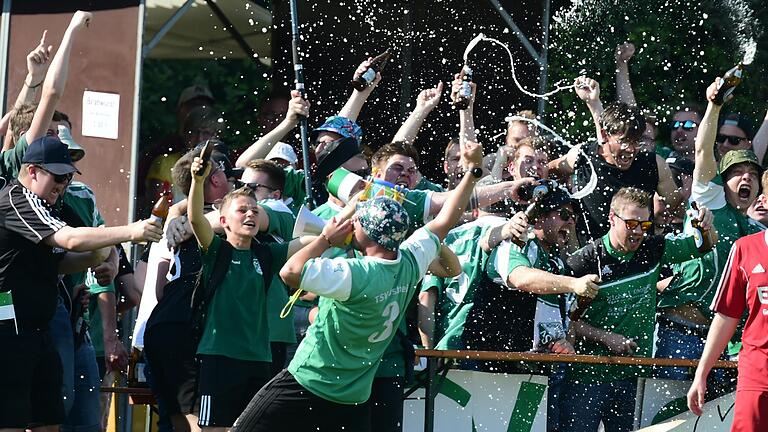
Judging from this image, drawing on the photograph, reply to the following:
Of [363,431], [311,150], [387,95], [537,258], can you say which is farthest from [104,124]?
[363,431]

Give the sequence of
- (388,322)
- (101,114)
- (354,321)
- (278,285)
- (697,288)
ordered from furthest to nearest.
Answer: (101,114) → (697,288) → (278,285) → (388,322) → (354,321)

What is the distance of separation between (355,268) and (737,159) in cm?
347

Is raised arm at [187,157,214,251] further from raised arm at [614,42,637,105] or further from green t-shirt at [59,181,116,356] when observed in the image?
raised arm at [614,42,637,105]

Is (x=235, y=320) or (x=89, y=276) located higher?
(x=89, y=276)

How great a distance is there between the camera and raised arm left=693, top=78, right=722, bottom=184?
8602 mm

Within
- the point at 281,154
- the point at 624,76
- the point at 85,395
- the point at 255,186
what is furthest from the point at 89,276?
the point at 624,76

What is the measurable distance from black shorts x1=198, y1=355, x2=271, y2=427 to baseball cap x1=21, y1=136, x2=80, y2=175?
1228 millimetres

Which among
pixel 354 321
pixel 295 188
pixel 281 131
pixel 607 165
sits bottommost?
pixel 354 321

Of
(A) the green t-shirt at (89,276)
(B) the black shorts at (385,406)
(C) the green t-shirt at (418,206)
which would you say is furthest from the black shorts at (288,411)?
(A) the green t-shirt at (89,276)

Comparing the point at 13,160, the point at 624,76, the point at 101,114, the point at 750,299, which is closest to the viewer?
the point at 750,299

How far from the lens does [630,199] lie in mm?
8477

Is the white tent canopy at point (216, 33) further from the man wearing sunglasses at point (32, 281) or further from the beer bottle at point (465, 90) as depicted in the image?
the man wearing sunglasses at point (32, 281)

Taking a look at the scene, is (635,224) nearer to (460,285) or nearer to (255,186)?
(460,285)

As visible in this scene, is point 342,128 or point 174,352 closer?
point 174,352
